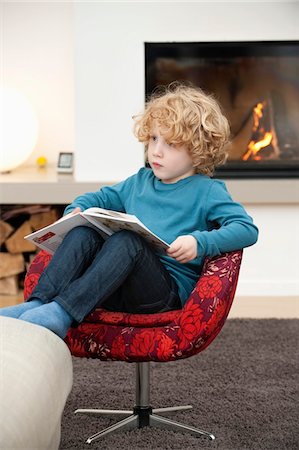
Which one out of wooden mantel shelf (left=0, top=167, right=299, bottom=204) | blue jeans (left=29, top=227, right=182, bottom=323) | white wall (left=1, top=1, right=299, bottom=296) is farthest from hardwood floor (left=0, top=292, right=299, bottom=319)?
blue jeans (left=29, top=227, right=182, bottom=323)

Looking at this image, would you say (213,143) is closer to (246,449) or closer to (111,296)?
(111,296)

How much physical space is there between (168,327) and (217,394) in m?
0.59

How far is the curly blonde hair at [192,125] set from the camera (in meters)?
2.36

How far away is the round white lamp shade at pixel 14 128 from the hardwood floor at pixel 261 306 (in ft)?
2.20

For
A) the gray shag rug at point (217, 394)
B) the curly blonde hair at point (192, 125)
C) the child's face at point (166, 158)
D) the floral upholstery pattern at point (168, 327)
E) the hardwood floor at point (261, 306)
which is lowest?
the hardwood floor at point (261, 306)

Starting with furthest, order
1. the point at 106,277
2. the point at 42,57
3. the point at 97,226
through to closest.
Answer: the point at 42,57 → the point at 97,226 → the point at 106,277

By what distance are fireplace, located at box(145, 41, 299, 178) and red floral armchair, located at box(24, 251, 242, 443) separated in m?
1.92

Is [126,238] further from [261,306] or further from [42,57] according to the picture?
[42,57]

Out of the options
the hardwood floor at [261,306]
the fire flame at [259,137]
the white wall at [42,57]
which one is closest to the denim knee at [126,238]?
the hardwood floor at [261,306]

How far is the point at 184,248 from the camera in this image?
2188mm

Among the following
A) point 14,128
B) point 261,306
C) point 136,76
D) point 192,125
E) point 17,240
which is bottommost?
point 261,306

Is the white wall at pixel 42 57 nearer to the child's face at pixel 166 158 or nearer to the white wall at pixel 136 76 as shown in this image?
the white wall at pixel 136 76

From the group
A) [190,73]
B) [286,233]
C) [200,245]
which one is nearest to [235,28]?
[190,73]

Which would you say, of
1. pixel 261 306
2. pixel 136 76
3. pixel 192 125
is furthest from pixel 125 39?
pixel 192 125
